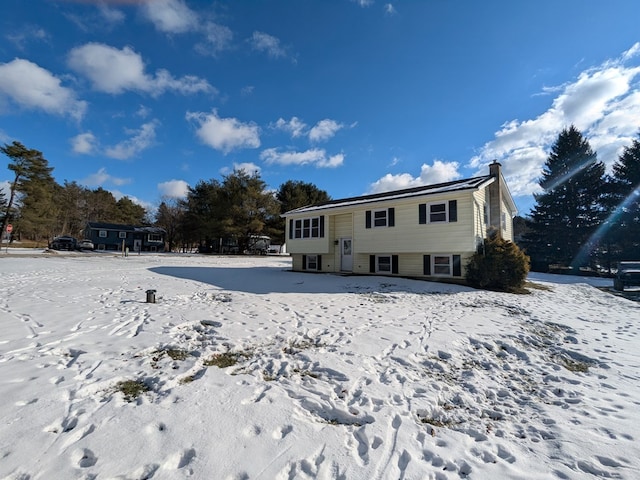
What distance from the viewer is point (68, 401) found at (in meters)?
3.35

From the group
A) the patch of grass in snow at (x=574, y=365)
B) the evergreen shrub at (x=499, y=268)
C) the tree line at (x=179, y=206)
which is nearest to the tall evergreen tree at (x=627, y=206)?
the evergreen shrub at (x=499, y=268)

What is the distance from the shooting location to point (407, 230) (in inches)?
643

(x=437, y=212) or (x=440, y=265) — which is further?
(x=440, y=265)

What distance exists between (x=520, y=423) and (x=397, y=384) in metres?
1.42

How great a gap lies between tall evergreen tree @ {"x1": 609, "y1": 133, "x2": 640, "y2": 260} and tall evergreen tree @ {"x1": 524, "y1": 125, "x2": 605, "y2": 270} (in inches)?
40.3

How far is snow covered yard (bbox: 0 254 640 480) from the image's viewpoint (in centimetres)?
263

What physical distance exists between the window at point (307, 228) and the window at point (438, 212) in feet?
Answer: 21.6

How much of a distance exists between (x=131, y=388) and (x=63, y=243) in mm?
46997

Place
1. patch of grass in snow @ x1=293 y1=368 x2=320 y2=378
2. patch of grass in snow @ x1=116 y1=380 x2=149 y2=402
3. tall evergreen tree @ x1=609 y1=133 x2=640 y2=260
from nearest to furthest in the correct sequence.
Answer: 1. patch of grass in snow @ x1=116 y1=380 x2=149 y2=402
2. patch of grass in snow @ x1=293 y1=368 x2=320 y2=378
3. tall evergreen tree @ x1=609 y1=133 x2=640 y2=260

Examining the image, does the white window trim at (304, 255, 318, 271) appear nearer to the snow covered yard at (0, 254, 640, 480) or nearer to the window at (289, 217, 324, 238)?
the window at (289, 217, 324, 238)

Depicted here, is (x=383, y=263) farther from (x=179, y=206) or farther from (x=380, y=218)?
(x=179, y=206)

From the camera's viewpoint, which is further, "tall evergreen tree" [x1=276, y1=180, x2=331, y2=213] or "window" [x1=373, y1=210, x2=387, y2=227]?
"tall evergreen tree" [x1=276, y1=180, x2=331, y2=213]

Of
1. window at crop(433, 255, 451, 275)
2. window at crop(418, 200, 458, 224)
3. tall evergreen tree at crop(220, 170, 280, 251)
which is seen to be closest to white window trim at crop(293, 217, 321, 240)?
window at crop(418, 200, 458, 224)

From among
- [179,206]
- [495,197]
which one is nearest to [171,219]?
[179,206]
